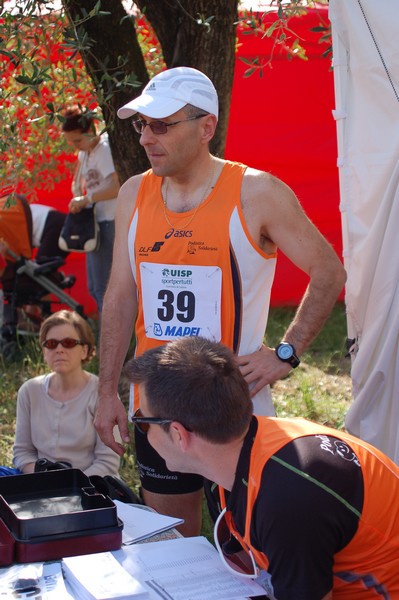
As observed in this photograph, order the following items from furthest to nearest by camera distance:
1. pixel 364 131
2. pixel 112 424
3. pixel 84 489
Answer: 1. pixel 364 131
2. pixel 112 424
3. pixel 84 489

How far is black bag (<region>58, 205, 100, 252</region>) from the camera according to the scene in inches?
257

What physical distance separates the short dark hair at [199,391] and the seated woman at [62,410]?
2133mm

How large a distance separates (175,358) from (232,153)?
6.08m

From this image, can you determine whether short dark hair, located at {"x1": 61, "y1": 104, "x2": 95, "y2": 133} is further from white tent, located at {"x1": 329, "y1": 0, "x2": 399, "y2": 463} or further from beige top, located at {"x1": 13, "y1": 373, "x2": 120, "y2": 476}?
white tent, located at {"x1": 329, "y1": 0, "x2": 399, "y2": 463}

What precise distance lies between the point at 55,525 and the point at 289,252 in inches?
47.9

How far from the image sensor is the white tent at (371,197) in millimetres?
3406

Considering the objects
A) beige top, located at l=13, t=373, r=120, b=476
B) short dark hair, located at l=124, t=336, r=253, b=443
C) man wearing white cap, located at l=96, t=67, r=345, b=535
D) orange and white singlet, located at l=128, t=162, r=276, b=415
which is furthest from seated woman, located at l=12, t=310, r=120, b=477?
short dark hair, located at l=124, t=336, r=253, b=443

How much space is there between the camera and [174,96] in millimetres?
2932

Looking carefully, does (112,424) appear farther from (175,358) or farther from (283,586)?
(283,586)

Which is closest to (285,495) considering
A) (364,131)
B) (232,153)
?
(364,131)

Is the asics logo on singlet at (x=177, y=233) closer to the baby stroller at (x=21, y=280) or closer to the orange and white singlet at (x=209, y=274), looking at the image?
the orange and white singlet at (x=209, y=274)

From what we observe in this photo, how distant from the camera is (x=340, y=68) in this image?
3.55 metres

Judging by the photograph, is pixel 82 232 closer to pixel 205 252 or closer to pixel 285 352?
pixel 205 252

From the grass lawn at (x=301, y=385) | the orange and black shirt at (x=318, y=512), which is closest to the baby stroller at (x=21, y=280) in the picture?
the grass lawn at (x=301, y=385)
